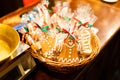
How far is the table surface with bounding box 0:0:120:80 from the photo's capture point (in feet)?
3.44

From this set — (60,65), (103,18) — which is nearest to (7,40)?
(60,65)

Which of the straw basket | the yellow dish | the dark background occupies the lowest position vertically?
the straw basket

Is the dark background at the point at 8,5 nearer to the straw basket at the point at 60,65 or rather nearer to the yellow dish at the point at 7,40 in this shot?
the yellow dish at the point at 7,40

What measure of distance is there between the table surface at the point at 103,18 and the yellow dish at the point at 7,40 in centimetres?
25

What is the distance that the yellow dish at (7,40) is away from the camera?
0.75 meters

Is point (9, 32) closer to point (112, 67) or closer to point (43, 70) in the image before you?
point (43, 70)

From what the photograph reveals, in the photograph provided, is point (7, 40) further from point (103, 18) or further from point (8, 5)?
point (103, 18)

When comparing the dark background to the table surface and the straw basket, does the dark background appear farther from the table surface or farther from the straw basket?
the straw basket

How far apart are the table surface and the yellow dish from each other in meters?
0.25

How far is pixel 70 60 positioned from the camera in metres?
0.78

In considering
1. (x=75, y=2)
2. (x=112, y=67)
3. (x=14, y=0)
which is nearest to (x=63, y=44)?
(x=14, y=0)

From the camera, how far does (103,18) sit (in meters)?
1.18

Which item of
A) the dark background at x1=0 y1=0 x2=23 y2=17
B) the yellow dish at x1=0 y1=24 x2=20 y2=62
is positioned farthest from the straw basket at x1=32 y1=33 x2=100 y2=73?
the dark background at x1=0 y1=0 x2=23 y2=17

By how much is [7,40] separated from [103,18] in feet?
2.17
